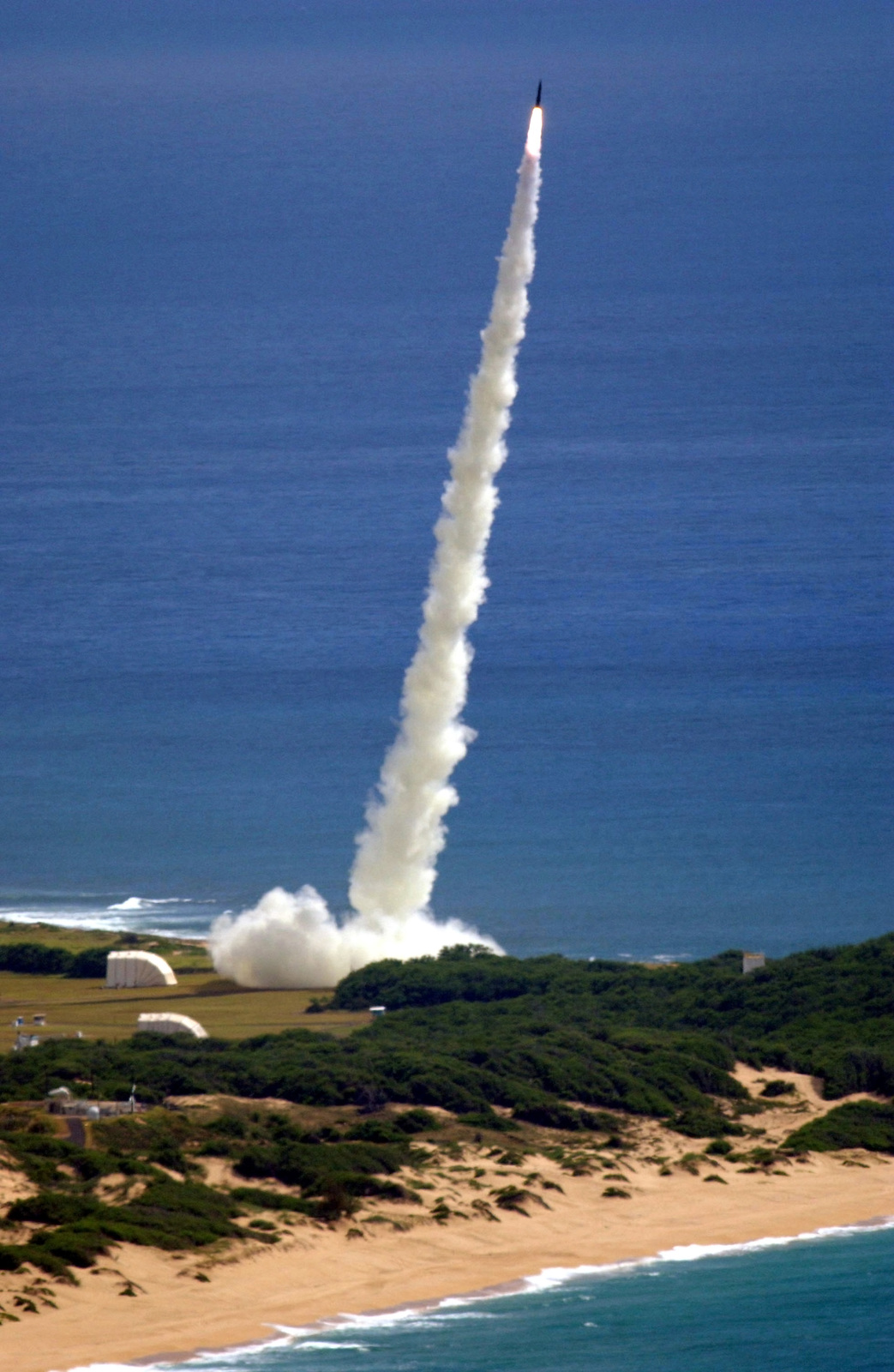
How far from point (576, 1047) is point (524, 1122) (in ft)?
20.4

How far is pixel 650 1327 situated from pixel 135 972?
3709cm

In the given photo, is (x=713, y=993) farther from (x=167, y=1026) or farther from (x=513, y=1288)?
(x=513, y=1288)

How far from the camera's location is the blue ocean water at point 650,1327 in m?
57.1

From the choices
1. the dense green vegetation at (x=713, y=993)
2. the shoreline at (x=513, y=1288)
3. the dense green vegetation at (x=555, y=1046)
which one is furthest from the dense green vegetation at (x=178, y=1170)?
the dense green vegetation at (x=713, y=993)

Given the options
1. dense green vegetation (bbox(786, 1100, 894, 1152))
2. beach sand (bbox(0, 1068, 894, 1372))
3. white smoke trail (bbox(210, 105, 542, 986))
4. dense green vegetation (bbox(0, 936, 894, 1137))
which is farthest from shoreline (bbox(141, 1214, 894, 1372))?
white smoke trail (bbox(210, 105, 542, 986))

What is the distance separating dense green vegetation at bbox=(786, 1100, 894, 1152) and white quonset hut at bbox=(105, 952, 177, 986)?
26550mm

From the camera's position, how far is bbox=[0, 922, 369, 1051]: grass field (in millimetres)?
83750

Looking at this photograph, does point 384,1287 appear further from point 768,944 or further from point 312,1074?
point 768,944

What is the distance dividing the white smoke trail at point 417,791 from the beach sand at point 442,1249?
22.3m

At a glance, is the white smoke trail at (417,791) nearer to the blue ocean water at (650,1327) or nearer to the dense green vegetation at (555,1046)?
the dense green vegetation at (555,1046)

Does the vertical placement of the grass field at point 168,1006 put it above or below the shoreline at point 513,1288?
above

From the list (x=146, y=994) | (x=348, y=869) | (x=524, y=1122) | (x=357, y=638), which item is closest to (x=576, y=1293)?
(x=524, y=1122)

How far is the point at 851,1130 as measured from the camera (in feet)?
239

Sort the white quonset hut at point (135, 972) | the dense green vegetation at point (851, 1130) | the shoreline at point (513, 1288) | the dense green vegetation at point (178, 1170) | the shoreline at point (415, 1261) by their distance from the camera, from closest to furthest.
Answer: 1. the shoreline at point (513, 1288)
2. the shoreline at point (415, 1261)
3. the dense green vegetation at point (178, 1170)
4. the dense green vegetation at point (851, 1130)
5. the white quonset hut at point (135, 972)
